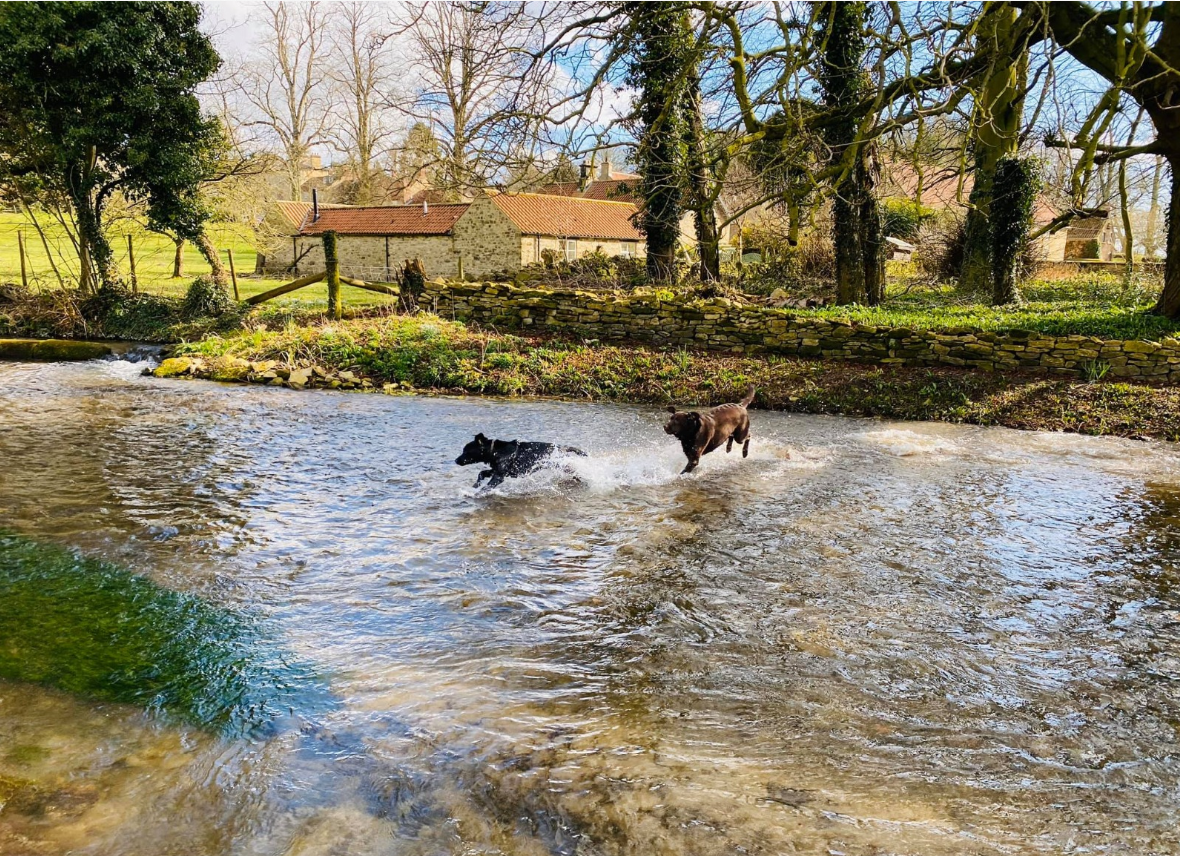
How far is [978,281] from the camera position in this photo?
1992 centimetres

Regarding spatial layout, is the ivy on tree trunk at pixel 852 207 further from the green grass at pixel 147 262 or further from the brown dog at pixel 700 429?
the green grass at pixel 147 262

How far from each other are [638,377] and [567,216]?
78.0ft

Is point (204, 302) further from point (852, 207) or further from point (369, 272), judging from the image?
point (852, 207)

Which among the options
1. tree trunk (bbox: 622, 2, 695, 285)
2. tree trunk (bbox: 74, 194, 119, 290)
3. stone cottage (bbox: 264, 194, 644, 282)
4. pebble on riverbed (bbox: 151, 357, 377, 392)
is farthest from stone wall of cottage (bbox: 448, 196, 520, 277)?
pebble on riverbed (bbox: 151, 357, 377, 392)

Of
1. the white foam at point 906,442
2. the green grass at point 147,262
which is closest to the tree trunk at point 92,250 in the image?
the green grass at point 147,262

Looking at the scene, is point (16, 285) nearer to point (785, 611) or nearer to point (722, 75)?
point (722, 75)

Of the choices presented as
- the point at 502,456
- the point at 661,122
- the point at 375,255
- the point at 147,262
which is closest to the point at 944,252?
the point at 661,122

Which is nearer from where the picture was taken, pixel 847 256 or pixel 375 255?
pixel 847 256

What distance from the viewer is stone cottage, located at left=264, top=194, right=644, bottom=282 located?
33.6 metres

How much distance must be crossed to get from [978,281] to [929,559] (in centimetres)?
1637

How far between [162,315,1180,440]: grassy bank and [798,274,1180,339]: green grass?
1.72 meters

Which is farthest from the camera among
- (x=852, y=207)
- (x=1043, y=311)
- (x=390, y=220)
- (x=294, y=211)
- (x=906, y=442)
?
(x=294, y=211)

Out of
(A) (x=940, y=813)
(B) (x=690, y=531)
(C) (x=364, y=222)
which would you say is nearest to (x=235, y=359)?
(B) (x=690, y=531)

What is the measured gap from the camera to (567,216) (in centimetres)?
3628
